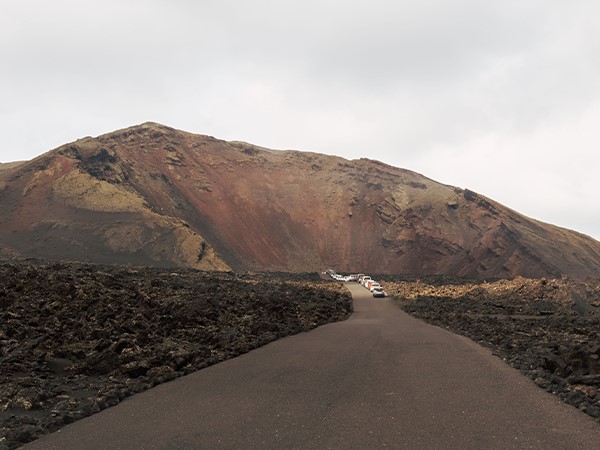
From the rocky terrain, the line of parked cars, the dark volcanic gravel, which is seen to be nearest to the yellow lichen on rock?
the line of parked cars

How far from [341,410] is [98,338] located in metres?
9.54

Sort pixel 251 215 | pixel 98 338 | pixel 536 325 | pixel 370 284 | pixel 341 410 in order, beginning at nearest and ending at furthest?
pixel 341 410
pixel 98 338
pixel 536 325
pixel 370 284
pixel 251 215

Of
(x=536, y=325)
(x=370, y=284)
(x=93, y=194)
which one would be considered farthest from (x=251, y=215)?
(x=536, y=325)

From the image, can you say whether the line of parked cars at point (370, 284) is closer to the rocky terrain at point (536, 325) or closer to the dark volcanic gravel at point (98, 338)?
the rocky terrain at point (536, 325)

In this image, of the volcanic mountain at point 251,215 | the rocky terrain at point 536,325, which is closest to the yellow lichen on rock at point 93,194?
the volcanic mountain at point 251,215

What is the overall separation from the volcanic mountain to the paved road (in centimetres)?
5246

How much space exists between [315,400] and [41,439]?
514 centimetres

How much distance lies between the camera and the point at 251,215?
322 ft

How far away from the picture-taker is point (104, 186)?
72188 mm

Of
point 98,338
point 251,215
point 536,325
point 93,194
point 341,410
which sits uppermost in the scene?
point 251,215

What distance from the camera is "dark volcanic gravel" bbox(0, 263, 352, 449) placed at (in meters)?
9.05

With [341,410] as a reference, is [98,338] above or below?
below

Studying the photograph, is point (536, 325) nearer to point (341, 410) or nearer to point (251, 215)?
point (341, 410)

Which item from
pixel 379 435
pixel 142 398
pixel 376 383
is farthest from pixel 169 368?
pixel 379 435
